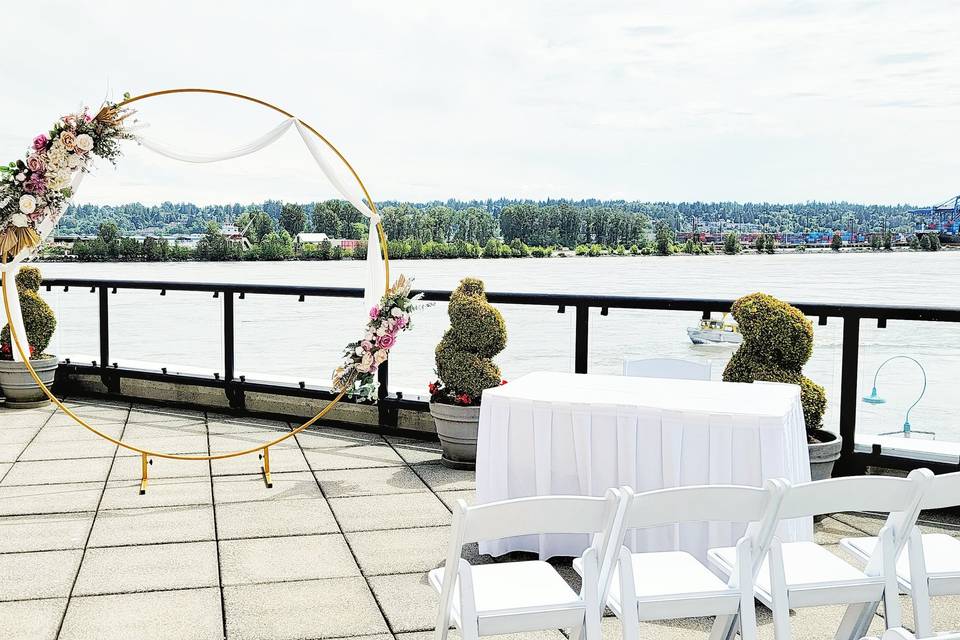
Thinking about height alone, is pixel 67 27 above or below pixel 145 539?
above

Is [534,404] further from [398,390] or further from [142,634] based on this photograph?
[398,390]

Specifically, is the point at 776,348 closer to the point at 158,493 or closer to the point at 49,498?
the point at 158,493

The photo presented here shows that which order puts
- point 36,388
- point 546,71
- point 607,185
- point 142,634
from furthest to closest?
point 607,185 < point 546,71 < point 36,388 < point 142,634

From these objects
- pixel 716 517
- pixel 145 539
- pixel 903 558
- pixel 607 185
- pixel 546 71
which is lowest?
pixel 145 539

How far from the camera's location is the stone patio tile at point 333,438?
7121 mm

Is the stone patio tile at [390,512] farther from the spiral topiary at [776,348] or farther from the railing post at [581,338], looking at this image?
the spiral topiary at [776,348]

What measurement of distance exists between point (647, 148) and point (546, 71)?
6.58 metres

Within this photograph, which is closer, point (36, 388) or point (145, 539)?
point (145, 539)

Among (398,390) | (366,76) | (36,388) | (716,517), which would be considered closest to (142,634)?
(716,517)

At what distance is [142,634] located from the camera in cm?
365

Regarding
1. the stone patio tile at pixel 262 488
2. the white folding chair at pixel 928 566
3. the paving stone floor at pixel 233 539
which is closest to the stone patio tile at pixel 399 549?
the paving stone floor at pixel 233 539

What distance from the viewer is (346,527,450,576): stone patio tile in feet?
14.6

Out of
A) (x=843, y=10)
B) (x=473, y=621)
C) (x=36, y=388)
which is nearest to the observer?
(x=473, y=621)

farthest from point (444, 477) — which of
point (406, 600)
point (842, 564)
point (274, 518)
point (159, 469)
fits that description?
point (842, 564)
